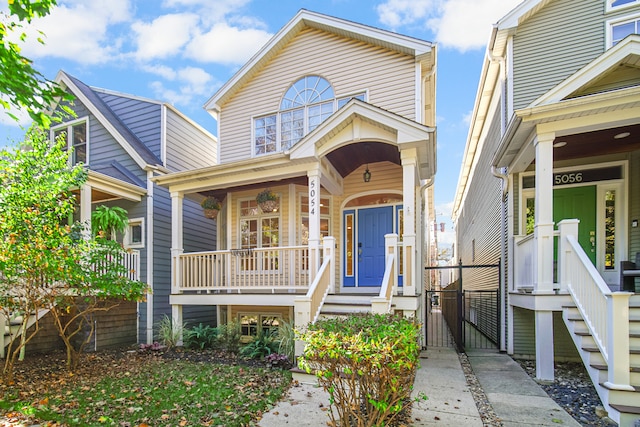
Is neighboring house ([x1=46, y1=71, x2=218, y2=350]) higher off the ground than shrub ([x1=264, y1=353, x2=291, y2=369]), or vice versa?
neighboring house ([x1=46, y1=71, x2=218, y2=350])

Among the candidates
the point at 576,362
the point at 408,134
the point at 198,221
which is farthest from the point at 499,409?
the point at 198,221

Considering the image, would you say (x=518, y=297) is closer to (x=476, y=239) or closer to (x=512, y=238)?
(x=512, y=238)

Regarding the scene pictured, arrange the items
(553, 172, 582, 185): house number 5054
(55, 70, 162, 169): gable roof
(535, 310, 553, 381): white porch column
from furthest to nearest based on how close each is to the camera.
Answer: (55, 70, 162, 169): gable roof < (553, 172, 582, 185): house number 5054 < (535, 310, 553, 381): white porch column

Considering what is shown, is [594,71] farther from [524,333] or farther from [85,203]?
[85,203]

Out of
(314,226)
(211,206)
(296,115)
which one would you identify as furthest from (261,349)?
(296,115)

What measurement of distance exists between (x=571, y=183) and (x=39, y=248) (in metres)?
9.34

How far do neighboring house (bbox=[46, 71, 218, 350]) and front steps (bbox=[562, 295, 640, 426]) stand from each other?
880 cm

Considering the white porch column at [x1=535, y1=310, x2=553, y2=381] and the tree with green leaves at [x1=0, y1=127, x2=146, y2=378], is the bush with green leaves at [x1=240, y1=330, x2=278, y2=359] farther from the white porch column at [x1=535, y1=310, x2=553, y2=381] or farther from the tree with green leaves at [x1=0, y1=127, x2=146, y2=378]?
the white porch column at [x1=535, y1=310, x2=553, y2=381]

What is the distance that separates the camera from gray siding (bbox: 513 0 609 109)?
659 centimetres

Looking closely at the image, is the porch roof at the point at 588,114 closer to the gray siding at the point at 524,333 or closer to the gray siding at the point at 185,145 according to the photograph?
the gray siding at the point at 524,333

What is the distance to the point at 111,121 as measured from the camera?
999cm

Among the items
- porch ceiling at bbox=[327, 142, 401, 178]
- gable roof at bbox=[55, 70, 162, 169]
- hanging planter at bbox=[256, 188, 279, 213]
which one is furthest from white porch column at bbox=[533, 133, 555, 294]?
gable roof at bbox=[55, 70, 162, 169]

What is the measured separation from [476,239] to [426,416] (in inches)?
380

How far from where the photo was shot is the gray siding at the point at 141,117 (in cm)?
1020
